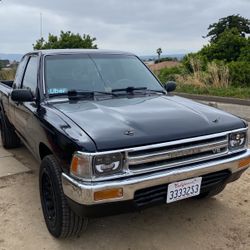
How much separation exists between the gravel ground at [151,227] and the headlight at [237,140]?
83 cm

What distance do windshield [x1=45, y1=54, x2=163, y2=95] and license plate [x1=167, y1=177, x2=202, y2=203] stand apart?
1546 millimetres

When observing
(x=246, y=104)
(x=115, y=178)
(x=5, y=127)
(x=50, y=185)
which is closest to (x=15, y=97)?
(x=50, y=185)

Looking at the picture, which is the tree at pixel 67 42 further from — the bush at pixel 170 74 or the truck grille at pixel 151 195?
the truck grille at pixel 151 195

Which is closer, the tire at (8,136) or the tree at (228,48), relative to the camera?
the tire at (8,136)

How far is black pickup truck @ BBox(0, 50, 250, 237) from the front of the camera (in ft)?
9.14

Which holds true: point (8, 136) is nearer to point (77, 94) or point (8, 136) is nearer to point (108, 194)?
point (77, 94)

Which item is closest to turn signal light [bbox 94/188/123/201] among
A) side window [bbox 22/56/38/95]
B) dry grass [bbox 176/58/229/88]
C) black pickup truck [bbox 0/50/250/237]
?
black pickup truck [bbox 0/50/250/237]

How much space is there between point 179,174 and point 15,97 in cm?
200

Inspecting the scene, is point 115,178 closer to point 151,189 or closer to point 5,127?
point 151,189

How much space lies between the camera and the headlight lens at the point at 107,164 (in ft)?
9.05

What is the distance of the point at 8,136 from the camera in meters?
6.28

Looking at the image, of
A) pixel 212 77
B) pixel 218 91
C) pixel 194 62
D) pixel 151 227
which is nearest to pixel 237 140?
pixel 151 227

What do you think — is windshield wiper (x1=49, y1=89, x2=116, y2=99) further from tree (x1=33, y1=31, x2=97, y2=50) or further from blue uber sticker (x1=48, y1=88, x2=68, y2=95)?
tree (x1=33, y1=31, x2=97, y2=50)

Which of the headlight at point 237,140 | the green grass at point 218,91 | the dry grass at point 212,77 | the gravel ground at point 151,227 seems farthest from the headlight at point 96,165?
the dry grass at point 212,77
